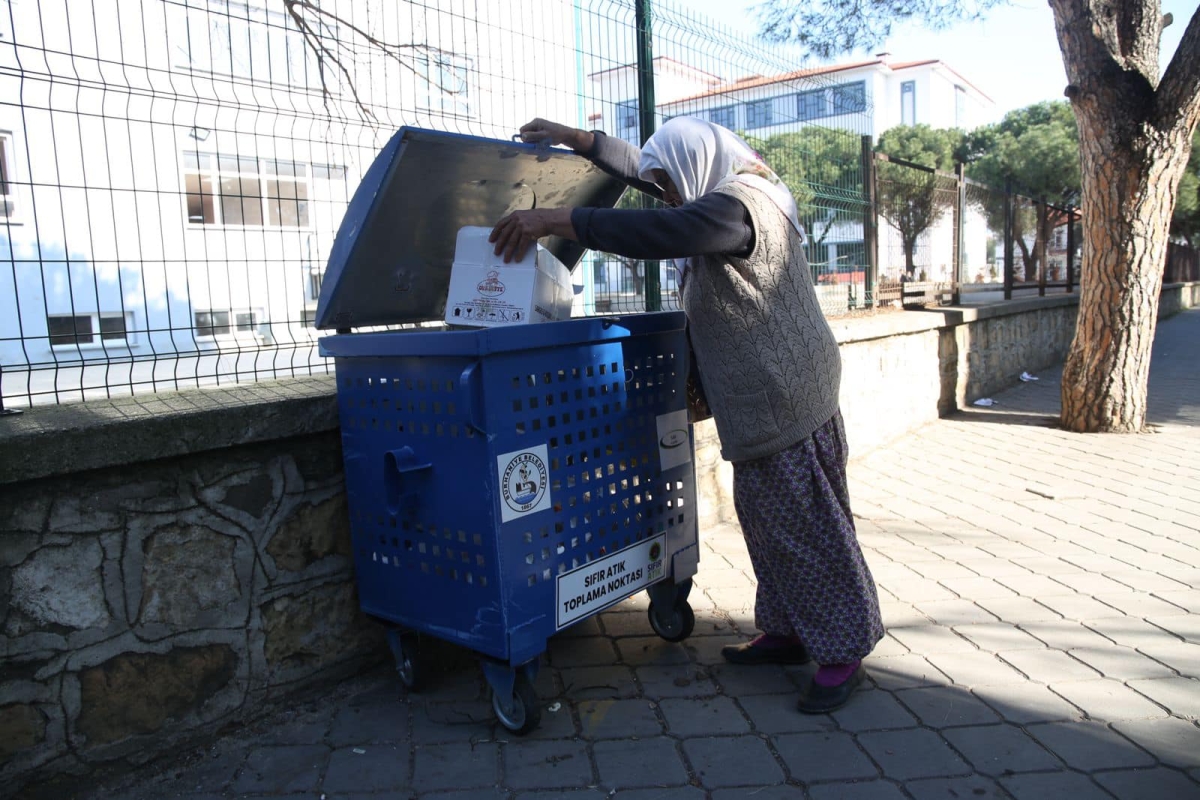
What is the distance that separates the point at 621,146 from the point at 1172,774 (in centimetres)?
238

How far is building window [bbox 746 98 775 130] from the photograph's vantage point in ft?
19.8

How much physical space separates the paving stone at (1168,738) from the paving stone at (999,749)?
10.7 inches

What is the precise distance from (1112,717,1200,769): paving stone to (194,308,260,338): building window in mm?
2997

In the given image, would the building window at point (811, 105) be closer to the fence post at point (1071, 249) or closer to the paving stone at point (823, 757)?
the paving stone at point (823, 757)

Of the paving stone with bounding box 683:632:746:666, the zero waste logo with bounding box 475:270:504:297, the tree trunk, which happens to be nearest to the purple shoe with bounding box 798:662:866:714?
the paving stone with bounding box 683:632:746:666

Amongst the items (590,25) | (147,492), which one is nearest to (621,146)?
(590,25)

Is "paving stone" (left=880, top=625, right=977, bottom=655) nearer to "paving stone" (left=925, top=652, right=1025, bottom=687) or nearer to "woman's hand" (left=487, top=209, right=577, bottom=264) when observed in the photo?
"paving stone" (left=925, top=652, right=1025, bottom=687)

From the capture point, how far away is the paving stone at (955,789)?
82.0 inches

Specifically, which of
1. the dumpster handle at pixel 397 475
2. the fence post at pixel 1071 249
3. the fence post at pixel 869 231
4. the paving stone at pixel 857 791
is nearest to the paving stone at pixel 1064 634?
the paving stone at pixel 857 791

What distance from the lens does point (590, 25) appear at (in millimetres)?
4109

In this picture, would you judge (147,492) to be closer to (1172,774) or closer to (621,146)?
(621,146)

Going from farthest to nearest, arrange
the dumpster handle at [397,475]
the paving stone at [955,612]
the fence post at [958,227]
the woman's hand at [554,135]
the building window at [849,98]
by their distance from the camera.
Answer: the fence post at [958,227], the building window at [849,98], the paving stone at [955,612], the woman's hand at [554,135], the dumpster handle at [397,475]

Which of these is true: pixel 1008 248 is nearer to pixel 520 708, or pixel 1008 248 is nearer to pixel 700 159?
pixel 700 159

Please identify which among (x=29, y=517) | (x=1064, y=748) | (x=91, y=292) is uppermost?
(x=91, y=292)
